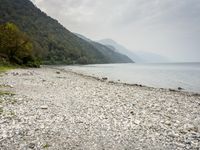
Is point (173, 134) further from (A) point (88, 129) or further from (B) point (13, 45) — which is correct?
(B) point (13, 45)

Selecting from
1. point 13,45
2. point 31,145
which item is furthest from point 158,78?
point 31,145

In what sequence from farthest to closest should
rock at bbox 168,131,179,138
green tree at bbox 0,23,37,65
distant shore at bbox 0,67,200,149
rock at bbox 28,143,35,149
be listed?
green tree at bbox 0,23,37,65
rock at bbox 168,131,179,138
distant shore at bbox 0,67,200,149
rock at bbox 28,143,35,149

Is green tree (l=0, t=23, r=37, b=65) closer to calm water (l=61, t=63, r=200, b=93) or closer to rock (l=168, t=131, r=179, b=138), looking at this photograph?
calm water (l=61, t=63, r=200, b=93)

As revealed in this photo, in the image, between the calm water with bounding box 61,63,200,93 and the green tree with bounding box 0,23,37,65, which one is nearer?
the calm water with bounding box 61,63,200,93

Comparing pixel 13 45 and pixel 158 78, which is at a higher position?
pixel 13 45

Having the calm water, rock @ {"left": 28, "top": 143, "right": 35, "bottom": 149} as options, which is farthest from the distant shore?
the calm water

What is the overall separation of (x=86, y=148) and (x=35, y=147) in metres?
1.99

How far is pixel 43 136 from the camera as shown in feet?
29.5

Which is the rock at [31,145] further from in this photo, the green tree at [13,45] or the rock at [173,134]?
the green tree at [13,45]

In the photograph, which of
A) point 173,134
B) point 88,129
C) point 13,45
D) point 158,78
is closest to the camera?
point 173,134

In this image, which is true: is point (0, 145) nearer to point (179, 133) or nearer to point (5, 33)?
point (179, 133)

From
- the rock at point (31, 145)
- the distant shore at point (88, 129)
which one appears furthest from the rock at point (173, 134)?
the rock at point (31, 145)

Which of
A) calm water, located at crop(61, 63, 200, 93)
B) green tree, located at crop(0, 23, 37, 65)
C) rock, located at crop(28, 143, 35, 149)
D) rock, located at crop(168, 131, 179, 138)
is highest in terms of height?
green tree, located at crop(0, 23, 37, 65)

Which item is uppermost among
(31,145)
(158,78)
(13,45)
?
(13,45)
